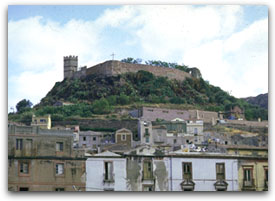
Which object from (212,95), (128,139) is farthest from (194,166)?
(212,95)

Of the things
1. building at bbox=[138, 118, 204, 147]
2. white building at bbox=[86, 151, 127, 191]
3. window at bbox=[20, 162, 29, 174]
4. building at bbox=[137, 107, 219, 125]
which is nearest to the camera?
window at bbox=[20, 162, 29, 174]

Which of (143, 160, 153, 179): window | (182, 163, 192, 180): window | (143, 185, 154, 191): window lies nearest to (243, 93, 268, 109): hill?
(182, 163, 192, 180): window

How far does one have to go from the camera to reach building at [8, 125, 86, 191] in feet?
60.3

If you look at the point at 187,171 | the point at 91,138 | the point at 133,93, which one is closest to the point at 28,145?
the point at 187,171

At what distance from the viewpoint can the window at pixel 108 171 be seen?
1898 centimetres

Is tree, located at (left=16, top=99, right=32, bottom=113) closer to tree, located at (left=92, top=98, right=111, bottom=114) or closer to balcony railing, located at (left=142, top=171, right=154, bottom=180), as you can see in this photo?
balcony railing, located at (left=142, top=171, right=154, bottom=180)

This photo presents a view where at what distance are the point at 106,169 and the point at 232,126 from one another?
13464mm

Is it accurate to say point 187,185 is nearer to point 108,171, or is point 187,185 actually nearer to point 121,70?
point 108,171

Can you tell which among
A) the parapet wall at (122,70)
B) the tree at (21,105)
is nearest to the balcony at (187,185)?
the tree at (21,105)

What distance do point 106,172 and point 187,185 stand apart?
2.15 meters

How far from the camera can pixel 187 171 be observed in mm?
19438

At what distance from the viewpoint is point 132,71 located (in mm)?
44312

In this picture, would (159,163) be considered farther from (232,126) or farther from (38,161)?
(232,126)

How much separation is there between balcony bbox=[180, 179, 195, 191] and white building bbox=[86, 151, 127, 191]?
1.52 meters
